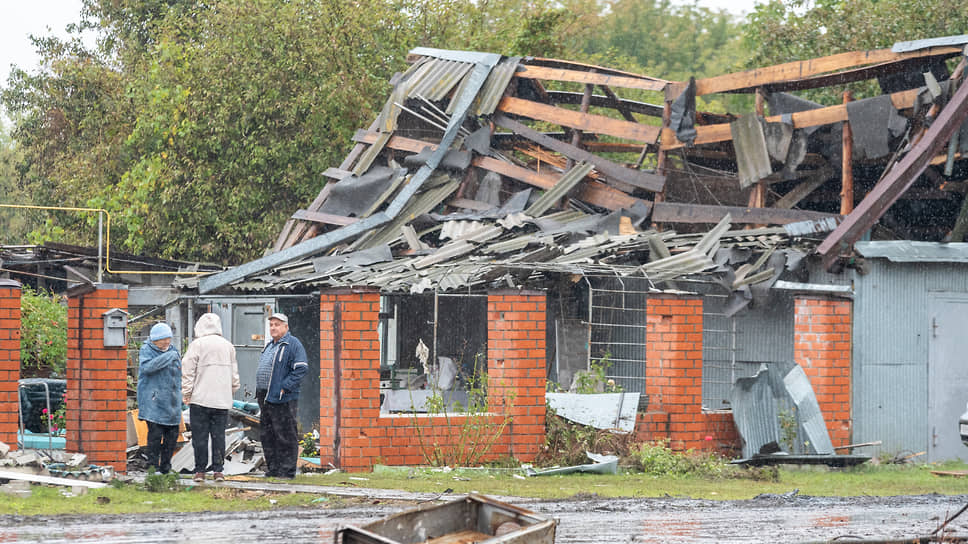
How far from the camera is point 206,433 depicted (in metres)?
10.6

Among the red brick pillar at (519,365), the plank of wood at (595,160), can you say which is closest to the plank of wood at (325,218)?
the plank of wood at (595,160)

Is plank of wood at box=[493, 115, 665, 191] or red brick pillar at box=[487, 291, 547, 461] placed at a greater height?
plank of wood at box=[493, 115, 665, 191]

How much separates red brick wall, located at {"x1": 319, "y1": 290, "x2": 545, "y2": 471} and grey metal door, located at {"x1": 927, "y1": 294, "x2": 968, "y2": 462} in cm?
538

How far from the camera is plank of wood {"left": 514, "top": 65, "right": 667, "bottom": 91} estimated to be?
18.2 meters

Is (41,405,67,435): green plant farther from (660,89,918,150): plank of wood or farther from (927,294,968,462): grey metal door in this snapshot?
(927,294,968,462): grey metal door

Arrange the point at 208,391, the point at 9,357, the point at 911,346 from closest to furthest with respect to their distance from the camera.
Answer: the point at 9,357, the point at 208,391, the point at 911,346

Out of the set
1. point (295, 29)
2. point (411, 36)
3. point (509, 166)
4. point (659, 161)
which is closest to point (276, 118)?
A: point (295, 29)

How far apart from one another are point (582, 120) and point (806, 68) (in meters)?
3.87

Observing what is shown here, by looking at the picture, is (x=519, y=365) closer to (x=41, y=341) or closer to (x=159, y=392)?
(x=159, y=392)

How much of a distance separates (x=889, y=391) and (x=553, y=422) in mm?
4655

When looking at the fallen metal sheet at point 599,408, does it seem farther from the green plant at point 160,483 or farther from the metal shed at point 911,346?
the green plant at point 160,483

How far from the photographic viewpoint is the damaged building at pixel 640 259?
12.2 m

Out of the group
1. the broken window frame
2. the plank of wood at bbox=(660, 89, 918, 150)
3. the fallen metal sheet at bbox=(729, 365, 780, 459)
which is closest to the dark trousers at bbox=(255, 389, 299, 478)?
the fallen metal sheet at bbox=(729, 365, 780, 459)

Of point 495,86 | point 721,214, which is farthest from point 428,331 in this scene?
point 721,214
